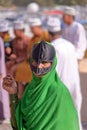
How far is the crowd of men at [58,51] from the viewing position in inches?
182

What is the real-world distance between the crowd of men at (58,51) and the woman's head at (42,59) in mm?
1424

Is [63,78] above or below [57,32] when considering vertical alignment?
below

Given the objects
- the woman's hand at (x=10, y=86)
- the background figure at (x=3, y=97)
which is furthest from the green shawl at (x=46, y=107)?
the background figure at (x=3, y=97)

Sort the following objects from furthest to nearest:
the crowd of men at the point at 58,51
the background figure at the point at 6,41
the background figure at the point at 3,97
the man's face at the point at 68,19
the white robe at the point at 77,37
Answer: the background figure at the point at 6,41, the man's face at the point at 68,19, the white robe at the point at 77,37, the background figure at the point at 3,97, the crowd of men at the point at 58,51

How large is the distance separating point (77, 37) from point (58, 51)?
1484 millimetres

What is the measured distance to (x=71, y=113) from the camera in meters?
3.08

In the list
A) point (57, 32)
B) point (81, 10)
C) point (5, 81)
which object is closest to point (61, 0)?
point (81, 10)

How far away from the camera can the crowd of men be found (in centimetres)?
461

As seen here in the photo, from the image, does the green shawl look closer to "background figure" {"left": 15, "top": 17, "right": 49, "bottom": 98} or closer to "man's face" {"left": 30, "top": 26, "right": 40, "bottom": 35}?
"background figure" {"left": 15, "top": 17, "right": 49, "bottom": 98}

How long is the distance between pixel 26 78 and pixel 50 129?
263 cm

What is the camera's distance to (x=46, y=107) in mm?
2994

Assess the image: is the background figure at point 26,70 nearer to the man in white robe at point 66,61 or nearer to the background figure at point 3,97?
the background figure at point 3,97

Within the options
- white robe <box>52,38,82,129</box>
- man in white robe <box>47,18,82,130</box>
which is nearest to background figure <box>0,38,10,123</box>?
man in white robe <box>47,18,82,130</box>

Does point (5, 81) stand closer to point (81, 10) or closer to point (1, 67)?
point (1, 67)
